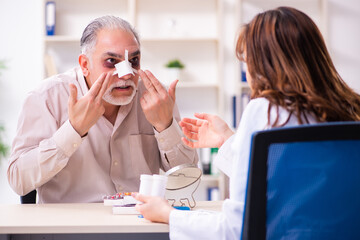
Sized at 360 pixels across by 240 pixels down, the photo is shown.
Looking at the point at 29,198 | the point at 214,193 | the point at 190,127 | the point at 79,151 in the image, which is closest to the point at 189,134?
the point at 190,127

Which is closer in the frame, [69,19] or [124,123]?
[124,123]

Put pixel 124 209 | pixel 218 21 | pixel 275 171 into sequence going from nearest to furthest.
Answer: pixel 275 171 → pixel 124 209 → pixel 218 21

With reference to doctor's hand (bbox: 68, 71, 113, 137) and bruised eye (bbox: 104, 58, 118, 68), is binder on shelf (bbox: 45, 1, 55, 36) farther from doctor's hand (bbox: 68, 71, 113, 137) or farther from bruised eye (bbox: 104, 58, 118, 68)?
doctor's hand (bbox: 68, 71, 113, 137)

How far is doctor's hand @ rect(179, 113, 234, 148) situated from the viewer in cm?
154

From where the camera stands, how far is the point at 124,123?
204 centimetres

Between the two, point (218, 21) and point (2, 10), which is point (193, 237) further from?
point (2, 10)

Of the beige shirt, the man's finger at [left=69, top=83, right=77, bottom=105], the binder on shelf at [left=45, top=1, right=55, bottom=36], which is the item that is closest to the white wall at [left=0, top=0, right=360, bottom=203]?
the binder on shelf at [left=45, top=1, right=55, bottom=36]

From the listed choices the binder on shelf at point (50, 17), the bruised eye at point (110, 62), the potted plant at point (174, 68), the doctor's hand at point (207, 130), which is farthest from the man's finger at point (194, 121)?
the binder on shelf at point (50, 17)

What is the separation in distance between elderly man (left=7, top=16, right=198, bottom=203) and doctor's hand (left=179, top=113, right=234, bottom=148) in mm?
270

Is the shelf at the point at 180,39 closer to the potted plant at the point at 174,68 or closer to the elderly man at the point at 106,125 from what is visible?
the potted plant at the point at 174,68

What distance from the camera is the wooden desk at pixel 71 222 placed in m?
1.22

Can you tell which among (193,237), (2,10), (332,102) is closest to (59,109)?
(193,237)

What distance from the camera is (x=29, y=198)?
1.85 meters

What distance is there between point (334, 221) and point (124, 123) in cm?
126
